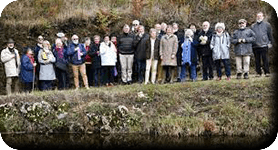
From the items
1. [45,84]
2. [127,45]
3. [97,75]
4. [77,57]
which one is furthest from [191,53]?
[45,84]

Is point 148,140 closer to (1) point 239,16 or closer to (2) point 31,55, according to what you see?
(2) point 31,55

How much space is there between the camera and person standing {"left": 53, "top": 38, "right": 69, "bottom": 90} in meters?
15.2

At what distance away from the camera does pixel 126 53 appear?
15.2 meters

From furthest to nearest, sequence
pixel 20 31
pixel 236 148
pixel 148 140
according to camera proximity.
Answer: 1. pixel 20 31
2. pixel 148 140
3. pixel 236 148

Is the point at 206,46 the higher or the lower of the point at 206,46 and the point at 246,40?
the lower

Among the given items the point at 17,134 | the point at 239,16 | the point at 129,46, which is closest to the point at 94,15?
the point at 129,46

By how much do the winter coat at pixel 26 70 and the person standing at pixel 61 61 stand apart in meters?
0.88

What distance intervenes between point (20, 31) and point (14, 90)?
142 inches

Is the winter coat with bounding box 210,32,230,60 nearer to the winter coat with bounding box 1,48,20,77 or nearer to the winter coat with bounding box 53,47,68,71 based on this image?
the winter coat with bounding box 53,47,68,71

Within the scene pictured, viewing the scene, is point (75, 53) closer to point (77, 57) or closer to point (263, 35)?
point (77, 57)

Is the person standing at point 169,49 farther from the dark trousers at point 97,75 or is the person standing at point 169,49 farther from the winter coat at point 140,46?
the dark trousers at point 97,75

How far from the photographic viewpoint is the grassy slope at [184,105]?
12.1 meters

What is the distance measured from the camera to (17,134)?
1280 centimetres

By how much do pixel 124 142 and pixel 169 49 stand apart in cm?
432
